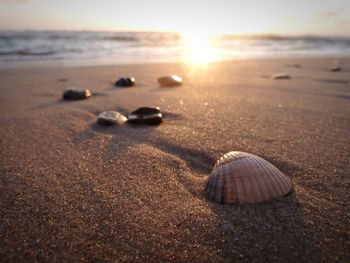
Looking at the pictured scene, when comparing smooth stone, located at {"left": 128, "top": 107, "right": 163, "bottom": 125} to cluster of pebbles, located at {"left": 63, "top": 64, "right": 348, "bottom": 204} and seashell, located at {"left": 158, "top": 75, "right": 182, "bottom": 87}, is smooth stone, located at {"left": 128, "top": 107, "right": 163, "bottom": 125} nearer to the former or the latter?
cluster of pebbles, located at {"left": 63, "top": 64, "right": 348, "bottom": 204}

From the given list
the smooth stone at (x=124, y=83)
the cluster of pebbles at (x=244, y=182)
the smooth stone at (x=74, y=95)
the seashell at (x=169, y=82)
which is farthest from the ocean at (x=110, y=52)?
the cluster of pebbles at (x=244, y=182)

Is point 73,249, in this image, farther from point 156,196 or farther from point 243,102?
point 243,102

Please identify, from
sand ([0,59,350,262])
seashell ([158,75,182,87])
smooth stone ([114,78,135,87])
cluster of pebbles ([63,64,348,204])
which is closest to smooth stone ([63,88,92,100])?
sand ([0,59,350,262])

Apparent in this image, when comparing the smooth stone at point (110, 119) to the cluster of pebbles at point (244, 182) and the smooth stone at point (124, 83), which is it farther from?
the smooth stone at point (124, 83)

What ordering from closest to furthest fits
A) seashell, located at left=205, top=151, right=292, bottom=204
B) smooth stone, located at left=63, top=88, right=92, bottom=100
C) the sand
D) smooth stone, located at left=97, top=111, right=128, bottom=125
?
the sand < seashell, located at left=205, top=151, right=292, bottom=204 < smooth stone, located at left=97, top=111, right=128, bottom=125 < smooth stone, located at left=63, top=88, right=92, bottom=100

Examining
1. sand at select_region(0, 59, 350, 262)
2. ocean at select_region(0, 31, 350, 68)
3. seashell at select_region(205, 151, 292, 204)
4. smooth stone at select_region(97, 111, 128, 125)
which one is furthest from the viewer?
ocean at select_region(0, 31, 350, 68)

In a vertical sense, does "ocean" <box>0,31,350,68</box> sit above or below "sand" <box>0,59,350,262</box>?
above
